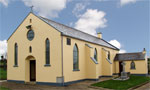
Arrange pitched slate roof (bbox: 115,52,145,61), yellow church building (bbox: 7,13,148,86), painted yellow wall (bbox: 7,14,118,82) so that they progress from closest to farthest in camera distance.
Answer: yellow church building (bbox: 7,13,148,86) → painted yellow wall (bbox: 7,14,118,82) → pitched slate roof (bbox: 115,52,145,61)

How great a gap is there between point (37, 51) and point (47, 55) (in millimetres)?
1627

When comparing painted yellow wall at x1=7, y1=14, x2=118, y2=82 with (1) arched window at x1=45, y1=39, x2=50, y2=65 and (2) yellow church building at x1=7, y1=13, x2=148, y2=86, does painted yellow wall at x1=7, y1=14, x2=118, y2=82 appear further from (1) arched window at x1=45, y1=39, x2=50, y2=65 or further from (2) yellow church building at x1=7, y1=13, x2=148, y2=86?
(1) arched window at x1=45, y1=39, x2=50, y2=65

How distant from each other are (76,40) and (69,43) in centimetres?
184

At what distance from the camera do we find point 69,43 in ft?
63.9

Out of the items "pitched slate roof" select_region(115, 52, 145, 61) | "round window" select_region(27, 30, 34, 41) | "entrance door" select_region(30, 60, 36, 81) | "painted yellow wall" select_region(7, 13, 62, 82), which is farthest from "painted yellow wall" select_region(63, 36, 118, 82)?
"pitched slate roof" select_region(115, 52, 145, 61)

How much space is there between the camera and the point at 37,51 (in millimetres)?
19719

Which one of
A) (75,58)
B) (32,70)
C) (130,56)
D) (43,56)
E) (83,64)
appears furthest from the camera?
(130,56)

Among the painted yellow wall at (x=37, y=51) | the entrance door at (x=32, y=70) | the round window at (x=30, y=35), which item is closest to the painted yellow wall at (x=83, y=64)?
the painted yellow wall at (x=37, y=51)

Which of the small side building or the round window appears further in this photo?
the small side building

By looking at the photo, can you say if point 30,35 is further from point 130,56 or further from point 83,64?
point 130,56

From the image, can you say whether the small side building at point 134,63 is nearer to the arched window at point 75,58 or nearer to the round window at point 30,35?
the arched window at point 75,58

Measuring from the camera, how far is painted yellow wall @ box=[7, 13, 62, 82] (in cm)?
1823

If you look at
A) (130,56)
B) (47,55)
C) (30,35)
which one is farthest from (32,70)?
(130,56)

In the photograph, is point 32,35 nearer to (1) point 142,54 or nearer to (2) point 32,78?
(2) point 32,78
